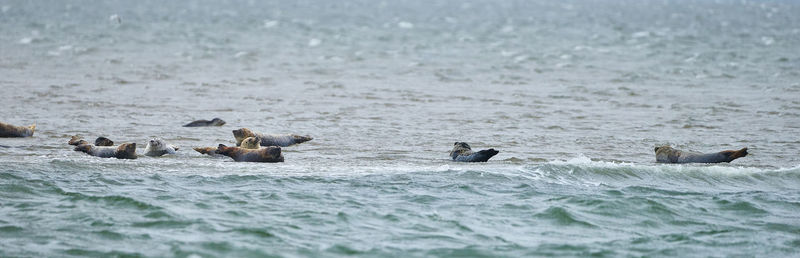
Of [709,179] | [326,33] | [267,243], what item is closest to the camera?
[267,243]

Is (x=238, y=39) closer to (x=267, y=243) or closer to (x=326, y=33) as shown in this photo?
(x=326, y=33)

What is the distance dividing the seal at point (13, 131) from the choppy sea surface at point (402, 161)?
41 cm

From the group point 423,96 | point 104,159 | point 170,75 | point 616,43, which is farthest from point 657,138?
point 616,43

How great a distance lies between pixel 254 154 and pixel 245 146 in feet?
2.09

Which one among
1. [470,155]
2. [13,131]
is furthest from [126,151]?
[470,155]

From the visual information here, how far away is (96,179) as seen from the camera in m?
Answer: 11.6

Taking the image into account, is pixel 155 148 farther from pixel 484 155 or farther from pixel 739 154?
pixel 739 154

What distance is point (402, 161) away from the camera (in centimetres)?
1330

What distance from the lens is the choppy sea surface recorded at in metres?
9.60

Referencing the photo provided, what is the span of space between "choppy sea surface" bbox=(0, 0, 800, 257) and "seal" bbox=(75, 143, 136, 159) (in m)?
0.19

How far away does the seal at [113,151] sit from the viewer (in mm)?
12859

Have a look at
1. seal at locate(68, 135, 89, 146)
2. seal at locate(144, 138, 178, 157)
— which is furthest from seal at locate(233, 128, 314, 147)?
seal at locate(68, 135, 89, 146)

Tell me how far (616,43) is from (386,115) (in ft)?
84.7

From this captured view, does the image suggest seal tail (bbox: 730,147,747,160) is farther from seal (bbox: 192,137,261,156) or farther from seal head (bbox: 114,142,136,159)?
seal head (bbox: 114,142,136,159)
